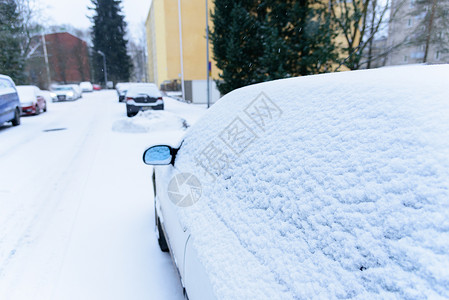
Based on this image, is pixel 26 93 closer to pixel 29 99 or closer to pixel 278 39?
pixel 29 99

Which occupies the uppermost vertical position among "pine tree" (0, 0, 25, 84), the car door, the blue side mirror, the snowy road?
"pine tree" (0, 0, 25, 84)

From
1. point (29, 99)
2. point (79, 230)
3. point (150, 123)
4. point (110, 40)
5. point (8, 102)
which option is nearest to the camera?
point (79, 230)

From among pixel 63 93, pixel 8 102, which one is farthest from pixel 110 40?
pixel 8 102

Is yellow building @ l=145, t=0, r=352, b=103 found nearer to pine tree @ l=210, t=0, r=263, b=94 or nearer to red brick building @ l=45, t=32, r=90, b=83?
red brick building @ l=45, t=32, r=90, b=83

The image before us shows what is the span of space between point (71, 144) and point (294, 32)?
1031cm

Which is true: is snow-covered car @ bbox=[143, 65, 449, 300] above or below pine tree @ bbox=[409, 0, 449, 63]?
below

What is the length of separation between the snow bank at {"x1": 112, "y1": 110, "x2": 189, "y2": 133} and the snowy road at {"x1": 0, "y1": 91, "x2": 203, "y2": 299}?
3093 millimetres

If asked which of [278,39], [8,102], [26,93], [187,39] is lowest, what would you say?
[8,102]

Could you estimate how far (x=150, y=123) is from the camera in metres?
10.0

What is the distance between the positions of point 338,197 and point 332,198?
0.02m

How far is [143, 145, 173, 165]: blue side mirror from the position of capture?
8.05ft

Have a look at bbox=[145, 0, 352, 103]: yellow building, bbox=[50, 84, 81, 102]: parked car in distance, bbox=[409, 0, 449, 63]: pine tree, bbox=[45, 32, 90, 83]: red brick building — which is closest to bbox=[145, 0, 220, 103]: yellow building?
bbox=[145, 0, 352, 103]: yellow building

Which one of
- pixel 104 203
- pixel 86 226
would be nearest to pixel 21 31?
pixel 104 203

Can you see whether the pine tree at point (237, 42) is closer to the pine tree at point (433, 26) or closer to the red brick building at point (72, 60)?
the pine tree at point (433, 26)
